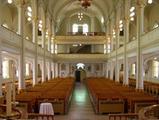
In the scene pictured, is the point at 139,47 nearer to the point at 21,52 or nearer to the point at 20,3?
the point at 21,52

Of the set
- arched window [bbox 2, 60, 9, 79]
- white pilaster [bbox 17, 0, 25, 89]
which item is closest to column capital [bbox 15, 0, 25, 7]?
white pilaster [bbox 17, 0, 25, 89]

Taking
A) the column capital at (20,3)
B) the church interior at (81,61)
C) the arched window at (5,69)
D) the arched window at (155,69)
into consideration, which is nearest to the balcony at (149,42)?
the church interior at (81,61)

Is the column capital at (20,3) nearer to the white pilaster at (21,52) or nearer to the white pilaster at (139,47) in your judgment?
the white pilaster at (21,52)

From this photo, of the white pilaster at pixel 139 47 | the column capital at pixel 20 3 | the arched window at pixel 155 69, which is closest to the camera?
the column capital at pixel 20 3

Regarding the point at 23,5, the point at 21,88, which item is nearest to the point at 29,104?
the point at 21,88

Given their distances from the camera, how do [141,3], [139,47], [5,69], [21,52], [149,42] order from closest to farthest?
[149,42] → [21,52] → [141,3] → [139,47] → [5,69]

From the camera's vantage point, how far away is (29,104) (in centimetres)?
1694

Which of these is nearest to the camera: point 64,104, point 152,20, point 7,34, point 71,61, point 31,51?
point 64,104

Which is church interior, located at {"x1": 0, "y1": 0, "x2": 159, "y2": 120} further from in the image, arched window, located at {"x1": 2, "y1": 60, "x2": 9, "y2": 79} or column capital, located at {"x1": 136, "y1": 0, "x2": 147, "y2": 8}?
arched window, located at {"x1": 2, "y1": 60, "x2": 9, "y2": 79}

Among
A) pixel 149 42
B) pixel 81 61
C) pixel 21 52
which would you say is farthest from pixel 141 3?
pixel 81 61

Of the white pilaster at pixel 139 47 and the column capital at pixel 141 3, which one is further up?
the column capital at pixel 141 3

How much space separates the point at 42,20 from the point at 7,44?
16.3m

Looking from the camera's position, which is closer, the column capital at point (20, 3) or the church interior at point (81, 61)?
the church interior at point (81, 61)

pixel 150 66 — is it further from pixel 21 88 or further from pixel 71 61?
pixel 21 88
